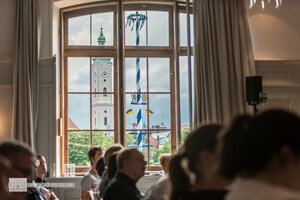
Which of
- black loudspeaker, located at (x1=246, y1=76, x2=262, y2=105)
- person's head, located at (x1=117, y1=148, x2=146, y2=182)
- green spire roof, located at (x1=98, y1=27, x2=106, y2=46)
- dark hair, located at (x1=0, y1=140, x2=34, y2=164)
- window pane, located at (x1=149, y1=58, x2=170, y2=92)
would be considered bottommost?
person's head, located at (x1=117, y1=148, x2=146, y2=182)

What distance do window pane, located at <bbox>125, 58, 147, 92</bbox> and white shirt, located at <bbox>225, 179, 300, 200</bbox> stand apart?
6.09m

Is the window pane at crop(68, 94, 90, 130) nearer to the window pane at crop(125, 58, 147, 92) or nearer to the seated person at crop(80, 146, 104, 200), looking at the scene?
the window pane at crop(125, 58, 147, 92)

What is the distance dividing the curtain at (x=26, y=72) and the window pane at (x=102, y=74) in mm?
1054

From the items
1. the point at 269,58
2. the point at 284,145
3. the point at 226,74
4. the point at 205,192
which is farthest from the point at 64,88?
the point at 284,145

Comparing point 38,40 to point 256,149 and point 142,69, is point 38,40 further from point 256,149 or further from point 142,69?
point 256,149

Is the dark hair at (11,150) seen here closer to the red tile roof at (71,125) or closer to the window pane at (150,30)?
the red tile roof at (71,125)

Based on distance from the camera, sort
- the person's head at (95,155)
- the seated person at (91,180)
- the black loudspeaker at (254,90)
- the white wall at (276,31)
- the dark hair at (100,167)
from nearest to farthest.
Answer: the dark hair at (100,167), the seated person at (91,180), the person's head at (95,155), the black loudspeaker at (254,90), the white wall at (276,31)

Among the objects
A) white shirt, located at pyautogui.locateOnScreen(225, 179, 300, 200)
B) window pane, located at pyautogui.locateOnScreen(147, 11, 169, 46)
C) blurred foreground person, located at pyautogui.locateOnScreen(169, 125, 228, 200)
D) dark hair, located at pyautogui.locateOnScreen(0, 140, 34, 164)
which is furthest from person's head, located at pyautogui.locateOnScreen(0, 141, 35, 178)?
window pane, located at pyautogui.locateOnScreen(147, 11, 169, 46)

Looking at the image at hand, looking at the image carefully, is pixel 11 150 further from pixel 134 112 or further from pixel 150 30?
pixel 150 30

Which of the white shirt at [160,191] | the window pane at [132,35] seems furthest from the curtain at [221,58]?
the white shirt at [160,191]

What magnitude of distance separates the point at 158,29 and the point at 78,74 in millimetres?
1604

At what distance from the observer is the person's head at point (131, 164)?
2998 millimetres

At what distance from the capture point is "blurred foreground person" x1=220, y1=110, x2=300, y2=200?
3.58 feet

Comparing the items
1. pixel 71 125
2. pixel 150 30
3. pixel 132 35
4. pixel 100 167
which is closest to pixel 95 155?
pixel 100 167
